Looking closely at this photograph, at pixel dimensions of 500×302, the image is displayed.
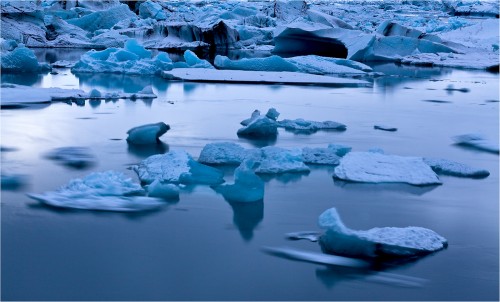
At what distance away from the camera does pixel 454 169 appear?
11.2 ft

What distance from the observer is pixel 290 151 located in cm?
345

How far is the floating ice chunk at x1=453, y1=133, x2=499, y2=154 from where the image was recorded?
4.11m

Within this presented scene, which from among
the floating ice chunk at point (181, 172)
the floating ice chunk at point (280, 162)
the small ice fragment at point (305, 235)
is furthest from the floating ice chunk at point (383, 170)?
the small ice fragment at point (305, 235)

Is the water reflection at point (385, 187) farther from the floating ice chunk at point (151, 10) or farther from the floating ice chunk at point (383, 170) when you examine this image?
the floating ice chunk at point (151, 10)

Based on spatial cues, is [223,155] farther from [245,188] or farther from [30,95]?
[30,95]

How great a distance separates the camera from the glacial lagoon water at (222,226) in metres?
1.88

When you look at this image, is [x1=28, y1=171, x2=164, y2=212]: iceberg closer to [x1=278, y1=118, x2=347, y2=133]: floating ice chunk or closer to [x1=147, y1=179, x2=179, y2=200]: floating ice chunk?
[x1=147, y1=179, x2=179, y2=200]: floating ice chunk

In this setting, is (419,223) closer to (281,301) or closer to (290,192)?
(290,192)

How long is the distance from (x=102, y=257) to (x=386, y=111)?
4.16 m

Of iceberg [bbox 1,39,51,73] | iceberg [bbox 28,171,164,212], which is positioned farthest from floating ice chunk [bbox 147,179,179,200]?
iceberg [bbox 1,39,51,73]

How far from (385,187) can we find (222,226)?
95cm

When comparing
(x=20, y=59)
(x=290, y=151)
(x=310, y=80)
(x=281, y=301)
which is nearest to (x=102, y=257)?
(x=281, y=301)

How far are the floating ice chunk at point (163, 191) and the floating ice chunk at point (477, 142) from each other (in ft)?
7.21

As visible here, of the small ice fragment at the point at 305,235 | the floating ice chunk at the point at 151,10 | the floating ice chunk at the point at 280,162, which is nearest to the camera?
the small ice fragment at the point at 305,235
